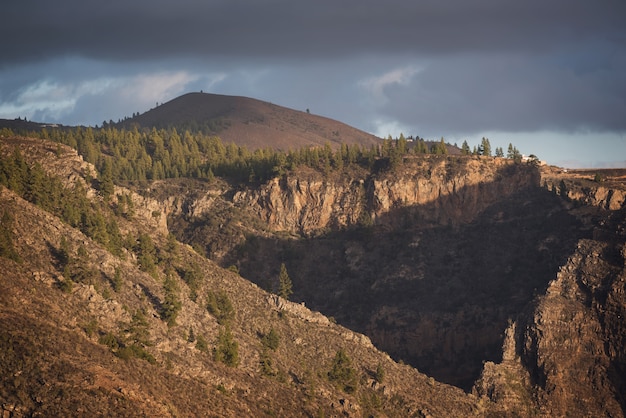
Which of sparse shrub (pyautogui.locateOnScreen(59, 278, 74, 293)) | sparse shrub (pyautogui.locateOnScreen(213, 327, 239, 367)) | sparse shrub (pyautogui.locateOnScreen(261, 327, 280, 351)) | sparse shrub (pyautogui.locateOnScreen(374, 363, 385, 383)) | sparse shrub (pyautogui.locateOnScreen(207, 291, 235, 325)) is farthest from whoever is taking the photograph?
sparse shrub (pyautogui.locateOnScreen(374, 363, 385, 383))

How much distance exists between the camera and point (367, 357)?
18312 centimetres

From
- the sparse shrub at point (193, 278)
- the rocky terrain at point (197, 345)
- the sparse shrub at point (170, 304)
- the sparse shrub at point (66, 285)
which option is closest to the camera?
the rocky terrain at point (197, 345)

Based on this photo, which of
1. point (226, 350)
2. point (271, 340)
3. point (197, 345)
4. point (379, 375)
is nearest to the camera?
point (197, 345)

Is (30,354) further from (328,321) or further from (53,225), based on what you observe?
(328,321)

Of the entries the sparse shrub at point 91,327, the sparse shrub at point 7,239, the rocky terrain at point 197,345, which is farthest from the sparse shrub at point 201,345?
the sparse shrub at point 7,239

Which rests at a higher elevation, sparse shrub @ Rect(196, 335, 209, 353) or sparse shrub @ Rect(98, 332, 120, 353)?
sparse shrub @ Rect(98, 332, 120, 353)

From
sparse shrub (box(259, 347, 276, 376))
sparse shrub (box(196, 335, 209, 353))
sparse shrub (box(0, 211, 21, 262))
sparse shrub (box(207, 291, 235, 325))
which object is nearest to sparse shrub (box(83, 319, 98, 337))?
sparse shrub (box(0, 211, 21, 262))

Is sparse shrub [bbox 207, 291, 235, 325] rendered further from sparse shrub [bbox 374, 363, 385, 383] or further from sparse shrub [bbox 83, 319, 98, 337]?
sparse shrub [bbox 83, 319, 98, 337]

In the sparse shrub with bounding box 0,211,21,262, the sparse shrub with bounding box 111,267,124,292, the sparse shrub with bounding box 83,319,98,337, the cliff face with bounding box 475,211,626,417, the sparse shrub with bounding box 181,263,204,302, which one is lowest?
the cliff face with bounding box 475,211,626,417

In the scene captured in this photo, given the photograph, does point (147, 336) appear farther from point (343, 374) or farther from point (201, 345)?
point (343, 374)

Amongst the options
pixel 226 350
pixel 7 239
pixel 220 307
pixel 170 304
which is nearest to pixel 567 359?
pixel 220 307

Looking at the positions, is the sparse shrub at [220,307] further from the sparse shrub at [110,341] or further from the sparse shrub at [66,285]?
the sparse shrub at [110,341]

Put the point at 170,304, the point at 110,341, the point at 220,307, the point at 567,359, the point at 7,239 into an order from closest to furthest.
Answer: the point at 110,341 → the point at 7,239 → the point at 170,304 → the point at 220,307 → the point at 567,359

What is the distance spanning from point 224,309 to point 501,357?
129 feet
